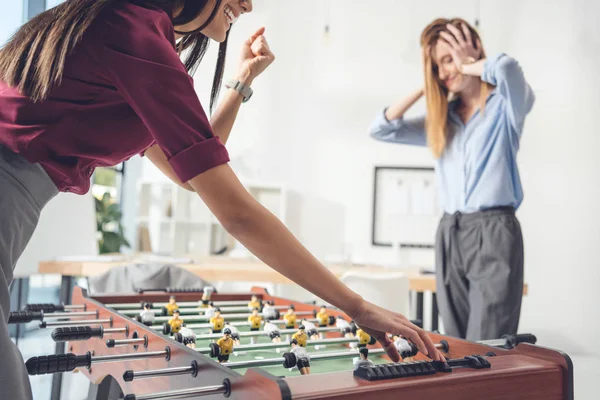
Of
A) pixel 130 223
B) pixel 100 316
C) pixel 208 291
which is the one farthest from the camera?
pixel 130 223

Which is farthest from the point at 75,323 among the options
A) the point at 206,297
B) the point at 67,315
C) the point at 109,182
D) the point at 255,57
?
the point at 109,182

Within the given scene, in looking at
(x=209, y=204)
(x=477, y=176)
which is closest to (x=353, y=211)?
(x=477, y=176)

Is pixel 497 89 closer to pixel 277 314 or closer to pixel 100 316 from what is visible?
pixel 277 314

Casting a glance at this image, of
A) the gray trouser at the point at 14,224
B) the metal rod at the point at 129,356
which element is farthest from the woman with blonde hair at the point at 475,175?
the gray trouser at the point at 14,224

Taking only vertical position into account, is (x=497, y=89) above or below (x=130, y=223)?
above

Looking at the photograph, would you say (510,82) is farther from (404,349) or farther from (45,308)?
(45,308)

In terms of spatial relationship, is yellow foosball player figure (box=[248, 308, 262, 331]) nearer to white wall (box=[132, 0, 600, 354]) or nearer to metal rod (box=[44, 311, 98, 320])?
metal rod (box=[44, 311, 98, 320])

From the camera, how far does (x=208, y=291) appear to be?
6.45ft

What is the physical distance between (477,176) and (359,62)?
173 inches

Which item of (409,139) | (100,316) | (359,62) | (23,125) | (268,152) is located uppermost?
(359,62)

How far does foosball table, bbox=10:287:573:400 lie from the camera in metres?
0.78

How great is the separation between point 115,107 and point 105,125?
36 millimetres

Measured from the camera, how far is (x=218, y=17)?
1086mm

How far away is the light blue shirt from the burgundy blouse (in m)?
1.45
